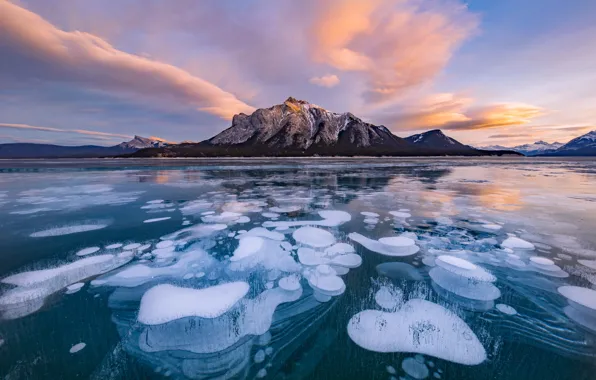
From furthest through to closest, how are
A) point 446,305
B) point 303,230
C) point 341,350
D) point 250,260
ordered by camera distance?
point 303,230 → point 250,260 → point 446,305 → point 341,350

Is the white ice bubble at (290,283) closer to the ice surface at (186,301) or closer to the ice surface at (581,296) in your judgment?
the ice surface at (186,301)

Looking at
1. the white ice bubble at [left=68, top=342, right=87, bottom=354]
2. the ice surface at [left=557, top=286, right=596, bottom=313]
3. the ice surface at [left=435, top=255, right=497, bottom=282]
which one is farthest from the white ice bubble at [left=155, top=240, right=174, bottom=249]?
the ice surface at [left=557, top=286, right=596, bottom=313]

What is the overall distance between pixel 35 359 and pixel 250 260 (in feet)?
11.6

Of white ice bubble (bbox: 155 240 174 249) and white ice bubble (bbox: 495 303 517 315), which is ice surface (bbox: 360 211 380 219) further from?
white ice bubble (bbox: 155 240 174 249)

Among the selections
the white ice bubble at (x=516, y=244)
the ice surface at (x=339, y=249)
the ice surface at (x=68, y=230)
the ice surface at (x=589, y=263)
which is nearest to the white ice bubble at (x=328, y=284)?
the ice surface at (x=339, y=249)

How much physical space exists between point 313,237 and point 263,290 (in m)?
3.06

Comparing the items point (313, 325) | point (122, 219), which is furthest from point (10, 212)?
point (313, 325)

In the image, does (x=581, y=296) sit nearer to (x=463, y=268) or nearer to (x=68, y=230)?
(x=463, y=268)

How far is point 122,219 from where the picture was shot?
372 inches

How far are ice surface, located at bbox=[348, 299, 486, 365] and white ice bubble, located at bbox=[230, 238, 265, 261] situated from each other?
3188 mm

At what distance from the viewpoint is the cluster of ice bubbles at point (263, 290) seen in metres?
3.33

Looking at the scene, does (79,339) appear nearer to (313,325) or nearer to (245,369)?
(245,369)

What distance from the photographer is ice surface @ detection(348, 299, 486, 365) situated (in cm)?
326

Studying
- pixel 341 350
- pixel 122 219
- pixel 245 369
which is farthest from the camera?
pixel 122 219
